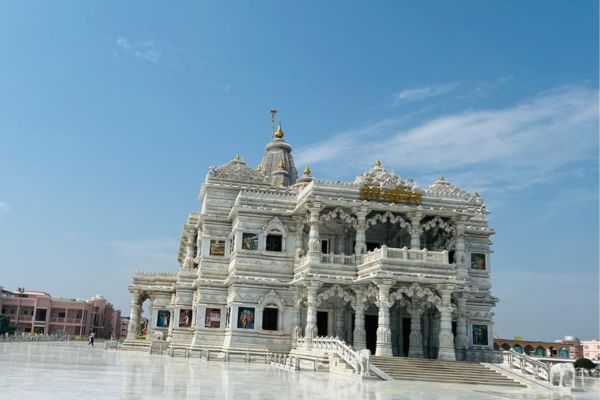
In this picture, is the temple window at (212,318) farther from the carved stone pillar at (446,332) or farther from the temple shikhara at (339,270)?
the carved stone pillar at (446,332)

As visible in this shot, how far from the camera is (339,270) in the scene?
109 feet

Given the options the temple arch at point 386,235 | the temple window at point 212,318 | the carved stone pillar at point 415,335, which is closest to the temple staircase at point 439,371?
the carved stone pillar at point 415,335

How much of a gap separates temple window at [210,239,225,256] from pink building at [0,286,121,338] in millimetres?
79552

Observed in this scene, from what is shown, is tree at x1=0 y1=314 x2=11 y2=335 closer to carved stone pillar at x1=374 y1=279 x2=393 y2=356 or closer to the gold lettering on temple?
the gold lettering on temple

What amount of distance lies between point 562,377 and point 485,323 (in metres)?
14.0

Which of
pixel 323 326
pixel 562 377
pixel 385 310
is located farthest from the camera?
pixel 323 326

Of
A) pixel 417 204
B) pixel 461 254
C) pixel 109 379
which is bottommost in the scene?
pixel 109 379

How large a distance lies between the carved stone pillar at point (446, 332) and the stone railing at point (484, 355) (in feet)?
7.70

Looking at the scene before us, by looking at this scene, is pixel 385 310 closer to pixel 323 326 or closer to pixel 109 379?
pixel 323 326

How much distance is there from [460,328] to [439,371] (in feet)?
24.7

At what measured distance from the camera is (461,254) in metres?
34.9

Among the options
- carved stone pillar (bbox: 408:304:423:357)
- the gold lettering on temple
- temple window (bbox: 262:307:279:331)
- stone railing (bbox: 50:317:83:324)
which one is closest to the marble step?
carved stone pillar (bbox: 408:304:423:357)

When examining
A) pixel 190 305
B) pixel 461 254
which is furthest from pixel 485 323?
pixel 190 305

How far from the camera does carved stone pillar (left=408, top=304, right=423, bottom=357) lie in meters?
32.1
